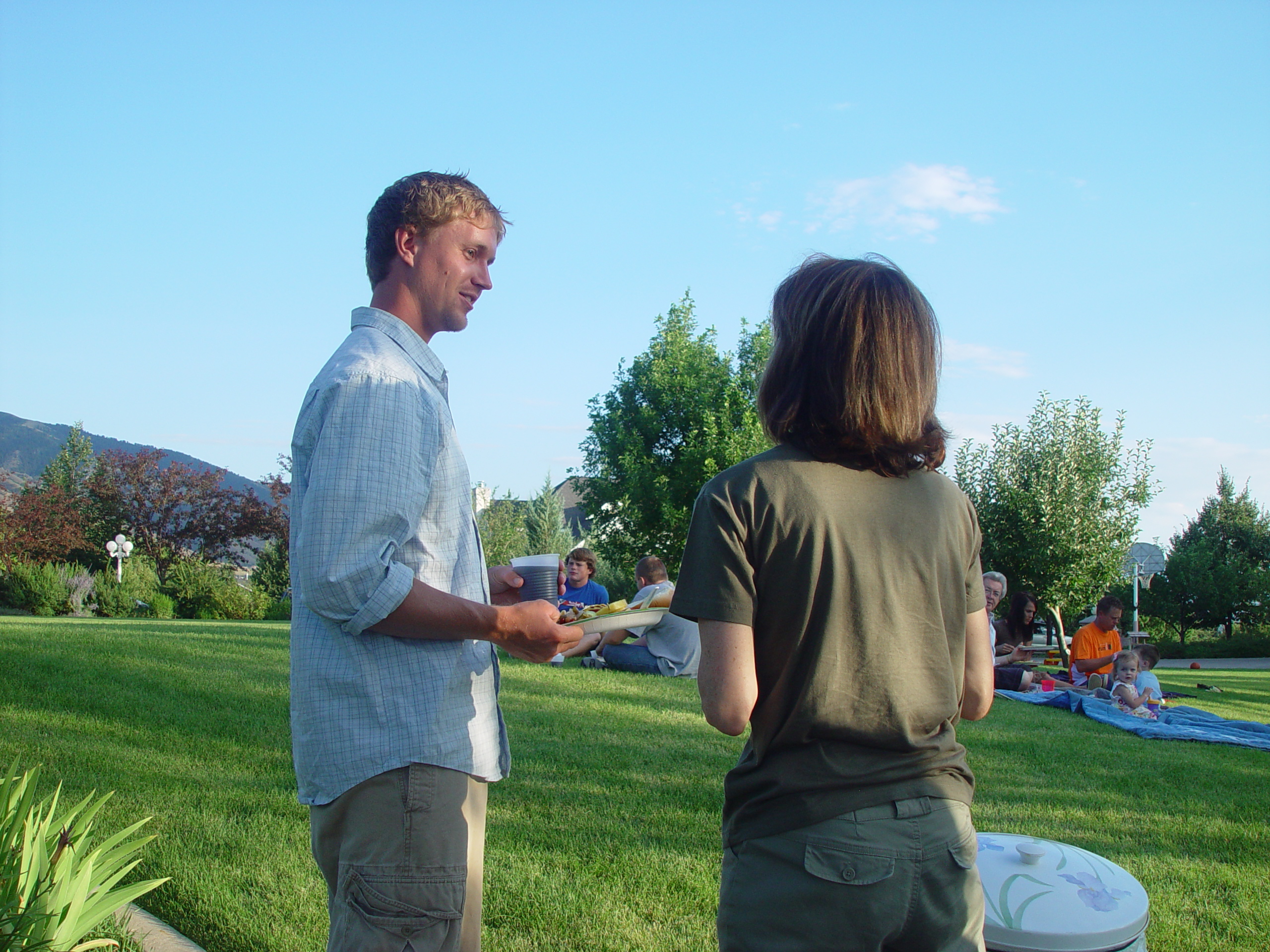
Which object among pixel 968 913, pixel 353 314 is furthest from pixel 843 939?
pixel 353 314

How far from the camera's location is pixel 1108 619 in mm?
12562

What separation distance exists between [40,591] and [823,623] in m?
32.4

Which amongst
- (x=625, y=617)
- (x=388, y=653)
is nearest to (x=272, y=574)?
(x=625, y=617)

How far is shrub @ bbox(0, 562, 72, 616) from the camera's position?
91.5 ft

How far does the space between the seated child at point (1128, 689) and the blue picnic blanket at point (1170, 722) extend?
122mm

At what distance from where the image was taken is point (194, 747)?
19.5ft

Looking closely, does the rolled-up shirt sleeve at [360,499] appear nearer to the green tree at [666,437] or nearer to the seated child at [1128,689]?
the seated child at [1128,689]

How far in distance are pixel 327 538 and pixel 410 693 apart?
0.36 meters

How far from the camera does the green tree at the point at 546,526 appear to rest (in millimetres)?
39500

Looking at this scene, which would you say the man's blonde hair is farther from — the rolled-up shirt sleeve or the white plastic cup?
the white plastic cup

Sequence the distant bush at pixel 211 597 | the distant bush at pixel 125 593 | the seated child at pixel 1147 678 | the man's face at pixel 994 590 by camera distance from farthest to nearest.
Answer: the distant bush at pixel 211 597
the distant bush at pixel 125 593
the man's face at pixel 994 590
the seated child at pixel 1147 678

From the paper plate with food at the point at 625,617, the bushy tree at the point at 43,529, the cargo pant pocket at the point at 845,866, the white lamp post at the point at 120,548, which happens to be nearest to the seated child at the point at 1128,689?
the paper plate with food at the point at 625,617

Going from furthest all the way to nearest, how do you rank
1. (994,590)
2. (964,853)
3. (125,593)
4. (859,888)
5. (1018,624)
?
1. (125,593)
2. (1018,624)
3. (994,590)
4. (964,853)
5. (859,888)

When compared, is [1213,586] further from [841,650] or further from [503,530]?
[841,650]
